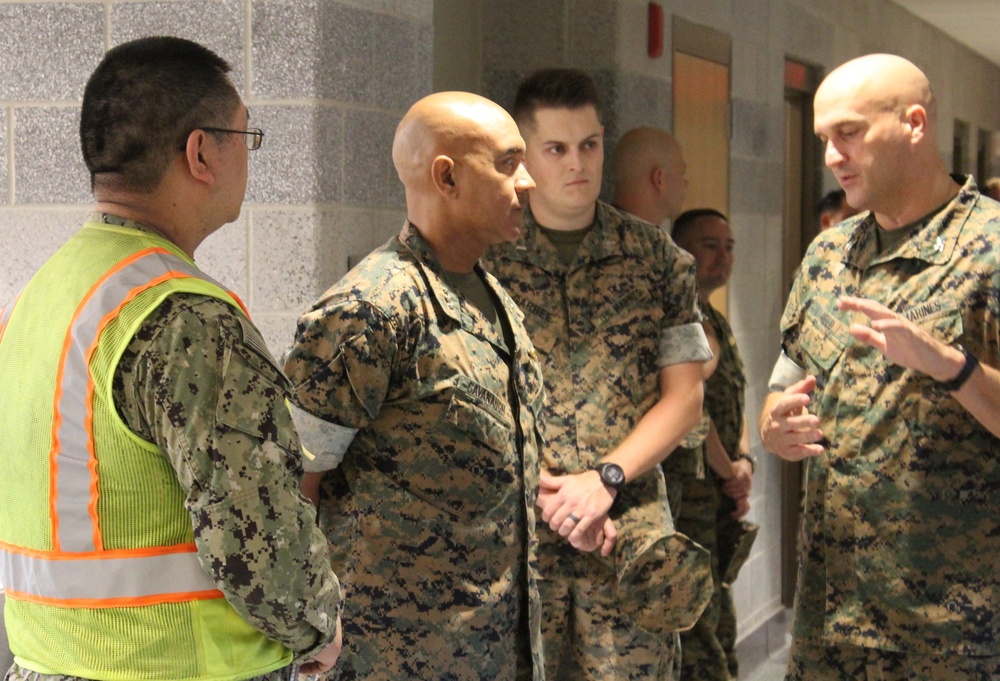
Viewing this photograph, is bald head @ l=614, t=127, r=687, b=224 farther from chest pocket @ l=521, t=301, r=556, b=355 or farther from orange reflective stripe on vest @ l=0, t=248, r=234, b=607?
orange reflective stripe on vest @ l=0, t=248, r=234, b=607

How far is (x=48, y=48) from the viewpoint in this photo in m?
2.40

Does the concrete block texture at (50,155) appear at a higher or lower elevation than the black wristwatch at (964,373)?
higher

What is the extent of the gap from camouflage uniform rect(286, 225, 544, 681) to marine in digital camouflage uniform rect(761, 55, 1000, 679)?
659 mm

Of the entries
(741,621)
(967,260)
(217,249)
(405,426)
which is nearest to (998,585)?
(967,260)

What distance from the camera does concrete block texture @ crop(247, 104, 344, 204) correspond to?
2.33 metres

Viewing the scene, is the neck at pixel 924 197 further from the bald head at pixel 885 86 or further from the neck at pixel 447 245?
the neck at pixel 447 245

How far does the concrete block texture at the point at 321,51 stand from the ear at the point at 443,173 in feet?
1.63

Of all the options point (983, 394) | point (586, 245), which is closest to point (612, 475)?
point (586, 245)

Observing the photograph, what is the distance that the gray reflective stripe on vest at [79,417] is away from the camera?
1321mm

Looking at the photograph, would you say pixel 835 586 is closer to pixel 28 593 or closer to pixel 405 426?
pixel 405 426

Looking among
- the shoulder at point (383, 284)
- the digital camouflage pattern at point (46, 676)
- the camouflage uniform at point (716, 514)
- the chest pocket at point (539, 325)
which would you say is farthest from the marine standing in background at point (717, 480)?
the digital camouflage pattern at point (46, 676)

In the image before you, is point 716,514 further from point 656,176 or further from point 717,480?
point 656,176

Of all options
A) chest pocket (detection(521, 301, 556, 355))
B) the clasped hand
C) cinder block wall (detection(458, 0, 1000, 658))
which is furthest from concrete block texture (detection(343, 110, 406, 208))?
cinder block wall (detection(458, 0, 1000, 658))

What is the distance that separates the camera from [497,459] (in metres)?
1.87
